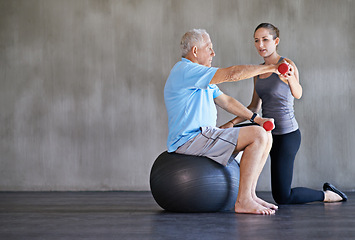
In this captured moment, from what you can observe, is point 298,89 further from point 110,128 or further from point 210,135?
point 110,128

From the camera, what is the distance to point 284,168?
10.2ft

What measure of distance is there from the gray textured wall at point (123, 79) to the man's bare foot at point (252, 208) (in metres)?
2.12

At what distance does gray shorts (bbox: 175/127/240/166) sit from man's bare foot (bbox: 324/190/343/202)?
1.09 metres

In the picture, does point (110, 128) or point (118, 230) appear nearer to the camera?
point (118, 230)

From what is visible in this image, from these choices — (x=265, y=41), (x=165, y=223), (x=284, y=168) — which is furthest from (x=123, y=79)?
(x=165, y=223)

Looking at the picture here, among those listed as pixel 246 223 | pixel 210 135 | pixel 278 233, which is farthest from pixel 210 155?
pixel 278 233

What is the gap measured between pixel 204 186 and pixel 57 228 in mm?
882

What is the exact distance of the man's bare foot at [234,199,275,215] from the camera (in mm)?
2494

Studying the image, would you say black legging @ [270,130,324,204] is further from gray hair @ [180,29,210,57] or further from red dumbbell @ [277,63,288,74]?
gray hair @ [180,29,210,57]

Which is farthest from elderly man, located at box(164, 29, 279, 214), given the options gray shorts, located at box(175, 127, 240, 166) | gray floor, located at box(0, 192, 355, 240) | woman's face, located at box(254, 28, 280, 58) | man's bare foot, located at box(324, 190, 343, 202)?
man's bare foot, located at box(324, 190, 343, 202)

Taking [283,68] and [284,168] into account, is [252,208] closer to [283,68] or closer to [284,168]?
[284,168]

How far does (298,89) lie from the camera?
298 cm

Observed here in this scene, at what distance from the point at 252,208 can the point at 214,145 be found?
A: 44 cm

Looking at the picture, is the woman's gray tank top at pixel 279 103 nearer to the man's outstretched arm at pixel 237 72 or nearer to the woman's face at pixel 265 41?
the woman's face at pixel 265 41
